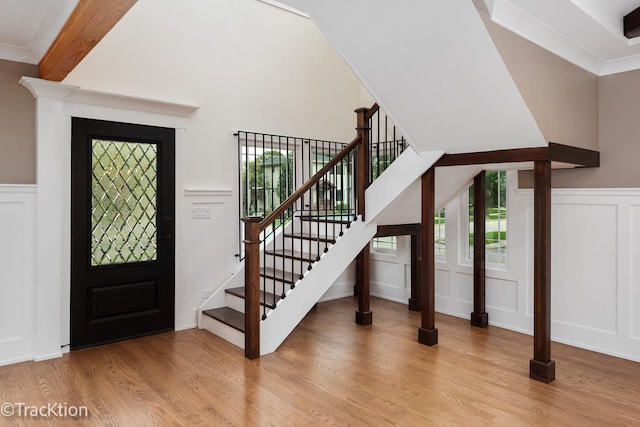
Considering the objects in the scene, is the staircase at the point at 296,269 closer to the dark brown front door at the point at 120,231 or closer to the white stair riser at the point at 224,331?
the white stair riser at the point at 224,331

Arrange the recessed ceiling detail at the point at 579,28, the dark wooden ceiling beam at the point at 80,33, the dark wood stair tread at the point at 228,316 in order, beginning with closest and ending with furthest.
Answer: the dark wooden ceiling beam at the point at 80,33 → the recessed ceiling detail at the point at 579,28 → the dark wood stair tread at the point at 228,316

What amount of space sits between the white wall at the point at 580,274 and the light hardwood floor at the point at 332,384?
0.23 m

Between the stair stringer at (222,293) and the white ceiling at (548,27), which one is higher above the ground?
the white ceiling at (548,27)

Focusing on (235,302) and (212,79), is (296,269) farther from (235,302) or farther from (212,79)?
(212,79)

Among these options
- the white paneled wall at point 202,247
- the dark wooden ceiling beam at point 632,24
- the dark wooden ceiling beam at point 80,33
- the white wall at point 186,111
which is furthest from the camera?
the white paneled wall at point 202,247

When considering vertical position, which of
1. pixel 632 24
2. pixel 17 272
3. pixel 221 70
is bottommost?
pixel 17 272

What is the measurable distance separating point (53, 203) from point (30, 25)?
138cm

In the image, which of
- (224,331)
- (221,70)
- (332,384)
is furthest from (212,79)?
(332,384)

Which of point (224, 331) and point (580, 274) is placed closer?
point (580, 274)

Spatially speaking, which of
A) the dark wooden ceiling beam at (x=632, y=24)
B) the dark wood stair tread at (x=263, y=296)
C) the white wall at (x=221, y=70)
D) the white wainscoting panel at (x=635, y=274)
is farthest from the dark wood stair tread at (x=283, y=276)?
the dark wooden ceiling beam at (x=632, y=24)

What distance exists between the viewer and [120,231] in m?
3.95

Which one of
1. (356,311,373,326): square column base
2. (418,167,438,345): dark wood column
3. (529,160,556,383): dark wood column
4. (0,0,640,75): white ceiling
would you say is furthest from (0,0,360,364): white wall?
(529,160,556,383): dark wood column

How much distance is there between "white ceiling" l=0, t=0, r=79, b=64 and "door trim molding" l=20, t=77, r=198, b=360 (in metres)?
0.24

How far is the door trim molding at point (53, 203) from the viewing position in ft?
11.4
